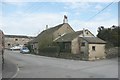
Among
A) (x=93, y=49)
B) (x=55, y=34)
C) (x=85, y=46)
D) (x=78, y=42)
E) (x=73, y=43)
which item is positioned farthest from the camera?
(x=55, y=34)

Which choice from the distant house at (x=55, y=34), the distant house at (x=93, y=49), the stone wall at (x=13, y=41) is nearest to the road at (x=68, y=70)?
the distant house at (x=93, y=49)

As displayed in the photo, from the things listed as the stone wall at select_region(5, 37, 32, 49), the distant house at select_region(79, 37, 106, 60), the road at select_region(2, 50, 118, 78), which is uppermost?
the stone wall at select_region(5, 37, 32, 49)

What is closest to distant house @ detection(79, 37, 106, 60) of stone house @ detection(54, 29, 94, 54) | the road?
stone house @ detection(54, 29, 94, 54)

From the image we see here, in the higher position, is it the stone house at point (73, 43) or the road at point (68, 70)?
the stone house at point (73, 43)

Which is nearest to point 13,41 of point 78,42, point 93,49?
point 78,42

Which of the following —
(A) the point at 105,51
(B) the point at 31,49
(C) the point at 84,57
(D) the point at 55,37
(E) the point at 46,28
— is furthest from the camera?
(E) the point at 46,28

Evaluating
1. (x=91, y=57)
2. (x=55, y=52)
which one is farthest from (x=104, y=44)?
(x=55, y=52)

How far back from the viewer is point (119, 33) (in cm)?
4653

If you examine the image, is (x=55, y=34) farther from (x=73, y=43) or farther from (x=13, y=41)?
(x=13, y=41)

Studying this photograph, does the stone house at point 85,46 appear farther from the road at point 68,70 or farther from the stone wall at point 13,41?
the stone wall at point 13,41

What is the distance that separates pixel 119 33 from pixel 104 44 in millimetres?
3477

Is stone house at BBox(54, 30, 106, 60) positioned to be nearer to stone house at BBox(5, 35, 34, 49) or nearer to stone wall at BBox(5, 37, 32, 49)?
stone wall at BBox(5, 37, 32, 49)

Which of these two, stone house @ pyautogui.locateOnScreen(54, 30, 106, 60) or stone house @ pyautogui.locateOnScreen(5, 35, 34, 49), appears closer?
stone house @ pyautogui.locateOnScreen(54, 30, 106, 60)

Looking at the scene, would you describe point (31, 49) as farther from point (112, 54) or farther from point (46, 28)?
point (112, 54)
